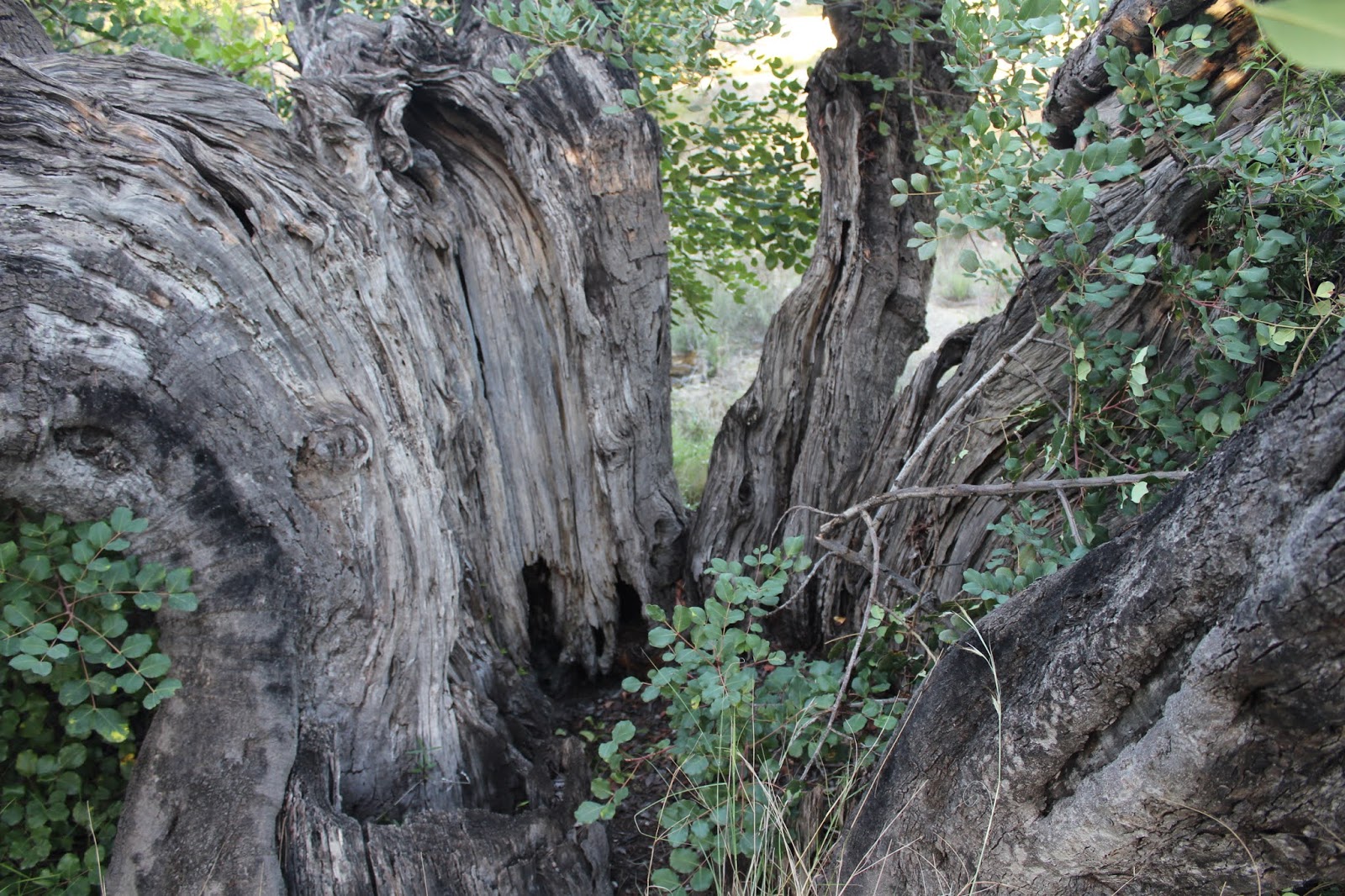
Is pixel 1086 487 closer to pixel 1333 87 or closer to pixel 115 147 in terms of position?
pixel 1333 87

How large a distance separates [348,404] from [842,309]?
2052 mm

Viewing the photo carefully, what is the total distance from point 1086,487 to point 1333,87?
1.08m

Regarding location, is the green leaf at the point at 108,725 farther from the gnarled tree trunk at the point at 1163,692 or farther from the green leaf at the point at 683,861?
the gnarled tree trunk at the point at 1163,692

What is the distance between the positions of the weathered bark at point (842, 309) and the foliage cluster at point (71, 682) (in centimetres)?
224

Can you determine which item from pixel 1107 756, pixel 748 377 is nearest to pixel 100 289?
pixel 1107 756

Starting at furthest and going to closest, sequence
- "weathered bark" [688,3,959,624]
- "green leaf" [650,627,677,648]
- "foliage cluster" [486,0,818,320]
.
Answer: "weathered bark" [688,3,959,624], "foliage cluster" [486,0,818,320], "green leaf" [650,627,677,648]

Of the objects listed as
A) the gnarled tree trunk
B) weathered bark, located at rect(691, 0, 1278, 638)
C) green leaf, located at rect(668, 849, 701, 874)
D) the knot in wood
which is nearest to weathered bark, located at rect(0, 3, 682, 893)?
the knot in wood

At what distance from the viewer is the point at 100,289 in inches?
87.0

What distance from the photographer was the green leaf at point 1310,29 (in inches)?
13.5

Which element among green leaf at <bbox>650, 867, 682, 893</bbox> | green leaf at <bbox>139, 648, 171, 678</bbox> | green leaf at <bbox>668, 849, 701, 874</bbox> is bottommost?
green leaf at <bbox>650, 867, 682, 893</bbox>

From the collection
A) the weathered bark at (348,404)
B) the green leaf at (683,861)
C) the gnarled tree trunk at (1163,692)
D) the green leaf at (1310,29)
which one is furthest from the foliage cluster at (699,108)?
the green leaf at (1310,29)

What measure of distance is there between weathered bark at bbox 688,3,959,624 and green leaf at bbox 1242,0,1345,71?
11.3 feet

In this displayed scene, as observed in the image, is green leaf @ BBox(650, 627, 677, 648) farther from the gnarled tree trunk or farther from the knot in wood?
the knot in wood

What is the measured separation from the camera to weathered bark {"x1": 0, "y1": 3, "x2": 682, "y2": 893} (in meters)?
2.24
